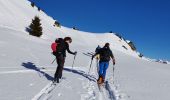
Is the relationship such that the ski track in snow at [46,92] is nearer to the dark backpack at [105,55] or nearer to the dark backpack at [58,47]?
the dark backpack at [58,47]

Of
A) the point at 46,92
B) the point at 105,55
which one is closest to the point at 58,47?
the point at 105,55

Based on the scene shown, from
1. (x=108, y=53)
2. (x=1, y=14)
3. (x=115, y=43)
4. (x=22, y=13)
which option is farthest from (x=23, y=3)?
(x=108, y=53)

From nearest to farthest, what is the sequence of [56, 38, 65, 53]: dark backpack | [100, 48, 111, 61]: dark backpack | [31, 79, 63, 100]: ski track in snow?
[31, 79, 63, 100]: ski track in snow, [56, 38, 65, 53]: dark backpack, [100, 48, 111, 61]: dark backpack

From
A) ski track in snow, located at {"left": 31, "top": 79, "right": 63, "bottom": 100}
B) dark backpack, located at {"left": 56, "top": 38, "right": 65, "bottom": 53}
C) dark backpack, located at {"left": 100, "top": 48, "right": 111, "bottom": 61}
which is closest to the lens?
ski track in snow, located at {"left": 31, "top": 79, "right": 63, "bottom": 100}

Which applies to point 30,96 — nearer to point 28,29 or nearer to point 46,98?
point 46,98

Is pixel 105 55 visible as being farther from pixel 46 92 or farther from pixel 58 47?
pixel 46 92

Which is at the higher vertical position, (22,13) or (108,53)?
(22,13)

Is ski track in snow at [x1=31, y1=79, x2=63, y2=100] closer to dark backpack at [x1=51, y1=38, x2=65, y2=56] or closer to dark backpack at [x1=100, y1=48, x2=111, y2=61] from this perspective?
dark backpack at [x1=51, y1=38, x2=65, y2=56]

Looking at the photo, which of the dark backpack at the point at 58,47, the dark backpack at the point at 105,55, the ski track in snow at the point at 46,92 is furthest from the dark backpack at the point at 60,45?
the dark backpack at the point at 105,55

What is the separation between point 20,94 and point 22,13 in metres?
90.1

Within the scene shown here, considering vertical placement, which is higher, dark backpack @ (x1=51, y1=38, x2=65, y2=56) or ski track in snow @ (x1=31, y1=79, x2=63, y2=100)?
dark backpack @ (x1=51, y1=38, x2=65, y2=56)

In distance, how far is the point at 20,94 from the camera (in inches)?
423

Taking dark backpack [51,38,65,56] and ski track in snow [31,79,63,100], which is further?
dark backpack [51,38,65,56]

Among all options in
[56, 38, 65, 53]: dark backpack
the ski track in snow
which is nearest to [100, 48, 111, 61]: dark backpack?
[56, 38, 65, 53]: dark backpack
